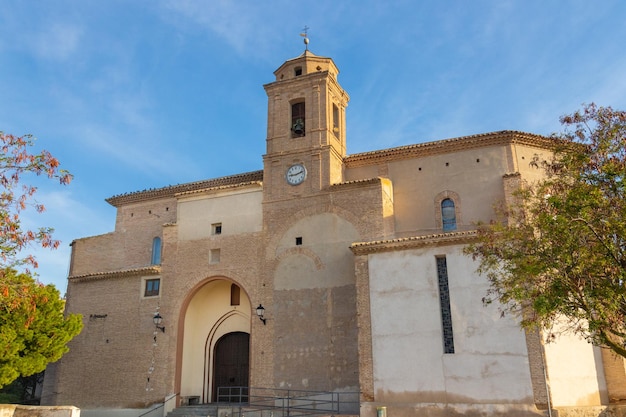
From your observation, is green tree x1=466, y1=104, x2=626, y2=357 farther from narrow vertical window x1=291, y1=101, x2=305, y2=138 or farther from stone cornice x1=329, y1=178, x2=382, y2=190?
narrow vertical window x1=291, y1=101, x2=305, y2=138

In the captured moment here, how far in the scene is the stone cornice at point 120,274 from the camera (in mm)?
24203

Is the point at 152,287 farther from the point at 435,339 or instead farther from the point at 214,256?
the point at 435,339

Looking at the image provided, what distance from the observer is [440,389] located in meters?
17.4

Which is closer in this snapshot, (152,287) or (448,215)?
(448,215)

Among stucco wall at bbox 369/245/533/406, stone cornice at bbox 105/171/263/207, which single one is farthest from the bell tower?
stucco wall at bbox 369/245/533/406

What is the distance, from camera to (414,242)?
62.0 ft

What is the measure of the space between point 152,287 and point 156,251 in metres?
2.70

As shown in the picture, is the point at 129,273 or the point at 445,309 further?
the point at 129,273

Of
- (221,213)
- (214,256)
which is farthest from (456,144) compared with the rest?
(214,256)

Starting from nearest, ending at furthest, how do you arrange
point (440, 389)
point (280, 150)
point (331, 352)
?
point (440, 389) → point (331, 352) → point (280, 150)

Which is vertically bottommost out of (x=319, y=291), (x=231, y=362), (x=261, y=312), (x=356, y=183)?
(x=231, y=362)

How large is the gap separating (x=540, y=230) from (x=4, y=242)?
10.6m

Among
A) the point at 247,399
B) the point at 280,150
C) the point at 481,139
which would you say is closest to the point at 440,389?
the point at 247,399

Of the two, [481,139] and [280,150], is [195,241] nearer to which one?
[280,150]
